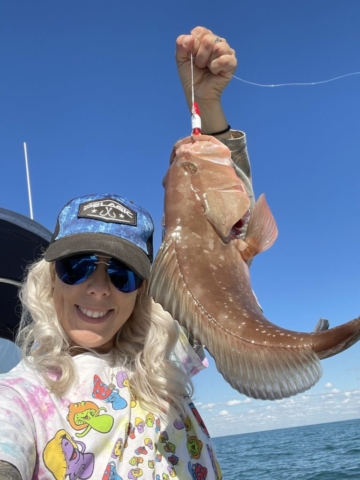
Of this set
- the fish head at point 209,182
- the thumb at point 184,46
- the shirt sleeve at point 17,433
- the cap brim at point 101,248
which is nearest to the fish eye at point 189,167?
the fish head at point 209,182

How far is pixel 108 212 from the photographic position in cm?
258

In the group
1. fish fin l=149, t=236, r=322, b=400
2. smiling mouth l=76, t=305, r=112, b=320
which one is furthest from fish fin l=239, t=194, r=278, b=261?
smiling mouth l=76, t=305, r=112, b=320

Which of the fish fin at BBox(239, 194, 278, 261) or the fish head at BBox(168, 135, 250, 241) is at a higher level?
the fish head at BBox(168, 135, 250, 241)

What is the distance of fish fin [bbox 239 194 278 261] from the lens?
2.27 metres

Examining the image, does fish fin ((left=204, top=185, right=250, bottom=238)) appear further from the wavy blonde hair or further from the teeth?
the teeth

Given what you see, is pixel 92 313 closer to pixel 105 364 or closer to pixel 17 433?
pixel 105 364

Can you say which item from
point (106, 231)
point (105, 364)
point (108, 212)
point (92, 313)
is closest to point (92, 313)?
point (92, 313)

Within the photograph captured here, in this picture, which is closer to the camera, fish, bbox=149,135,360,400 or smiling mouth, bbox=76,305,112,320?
fish, bbox=149,135,360,400

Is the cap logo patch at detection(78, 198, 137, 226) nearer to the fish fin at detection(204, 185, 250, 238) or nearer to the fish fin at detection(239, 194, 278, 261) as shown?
the fish fin at detection(204, 185, 250, 238)

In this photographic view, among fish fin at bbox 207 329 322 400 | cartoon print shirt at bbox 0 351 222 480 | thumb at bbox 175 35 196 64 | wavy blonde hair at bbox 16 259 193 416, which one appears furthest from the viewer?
thumb at bbox 175 35 196 64

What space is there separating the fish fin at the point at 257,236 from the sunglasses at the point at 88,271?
64 centimetres

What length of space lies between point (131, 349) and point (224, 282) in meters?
0.87

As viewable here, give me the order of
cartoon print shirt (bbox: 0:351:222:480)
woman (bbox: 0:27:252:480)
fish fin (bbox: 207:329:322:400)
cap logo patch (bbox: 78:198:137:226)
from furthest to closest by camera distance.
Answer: cap logo patch (bbox: 78:198:137:226)
woman (bbox: 0:27:252:480)
cartoon print shirt (bbox: 0:351:222:480)
fish fin (bbox: 207:329:322:400)

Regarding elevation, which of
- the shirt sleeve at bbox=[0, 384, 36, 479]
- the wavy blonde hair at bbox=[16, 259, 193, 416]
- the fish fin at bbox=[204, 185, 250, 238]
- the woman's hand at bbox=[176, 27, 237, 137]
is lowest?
the shirt sleeve at bbox=[0, 384, 36, 479]
